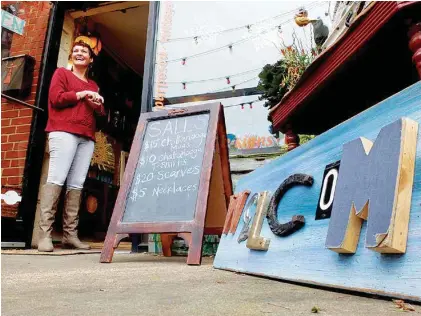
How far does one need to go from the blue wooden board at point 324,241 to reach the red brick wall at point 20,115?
2.48m

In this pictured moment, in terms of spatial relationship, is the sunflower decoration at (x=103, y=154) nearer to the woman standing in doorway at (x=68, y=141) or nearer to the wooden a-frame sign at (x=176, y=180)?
the woman standing in doorway at (x=68, y=141)

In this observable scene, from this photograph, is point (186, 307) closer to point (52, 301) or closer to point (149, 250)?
point (52, 301)

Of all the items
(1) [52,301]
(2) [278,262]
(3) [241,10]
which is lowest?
(1) [52,301]

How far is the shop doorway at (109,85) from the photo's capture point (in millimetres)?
4059

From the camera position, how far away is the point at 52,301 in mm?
890

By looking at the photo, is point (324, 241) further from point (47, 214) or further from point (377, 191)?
point (47, 214)

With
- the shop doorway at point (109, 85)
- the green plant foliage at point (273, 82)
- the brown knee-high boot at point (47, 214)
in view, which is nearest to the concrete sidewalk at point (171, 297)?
the brown knee-high boot at point (47, 214)

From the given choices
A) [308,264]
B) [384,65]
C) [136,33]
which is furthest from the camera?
[136,33]

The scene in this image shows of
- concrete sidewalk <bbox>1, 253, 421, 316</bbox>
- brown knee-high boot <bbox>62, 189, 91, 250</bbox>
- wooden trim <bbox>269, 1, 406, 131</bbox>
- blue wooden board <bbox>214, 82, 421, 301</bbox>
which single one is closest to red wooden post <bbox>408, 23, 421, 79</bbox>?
wooden trim <bbox>269, 1, 406, 131</bbox>

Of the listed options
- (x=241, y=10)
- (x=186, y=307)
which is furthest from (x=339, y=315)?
(x=241, y=10)

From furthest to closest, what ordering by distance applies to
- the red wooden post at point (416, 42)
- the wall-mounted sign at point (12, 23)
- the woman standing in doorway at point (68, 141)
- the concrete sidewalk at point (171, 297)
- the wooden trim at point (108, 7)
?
the wooden trim at point (108, 7) < the wall-mounted sign at point (12, 23) < the woman standing in doorway at point (68, 141) < the red wooden post at point (416, 42) < the concrete sidewalk at point (171, 297)

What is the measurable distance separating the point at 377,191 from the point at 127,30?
175 inches

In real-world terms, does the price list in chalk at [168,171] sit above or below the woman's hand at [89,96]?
below

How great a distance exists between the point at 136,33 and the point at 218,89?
1959mm
